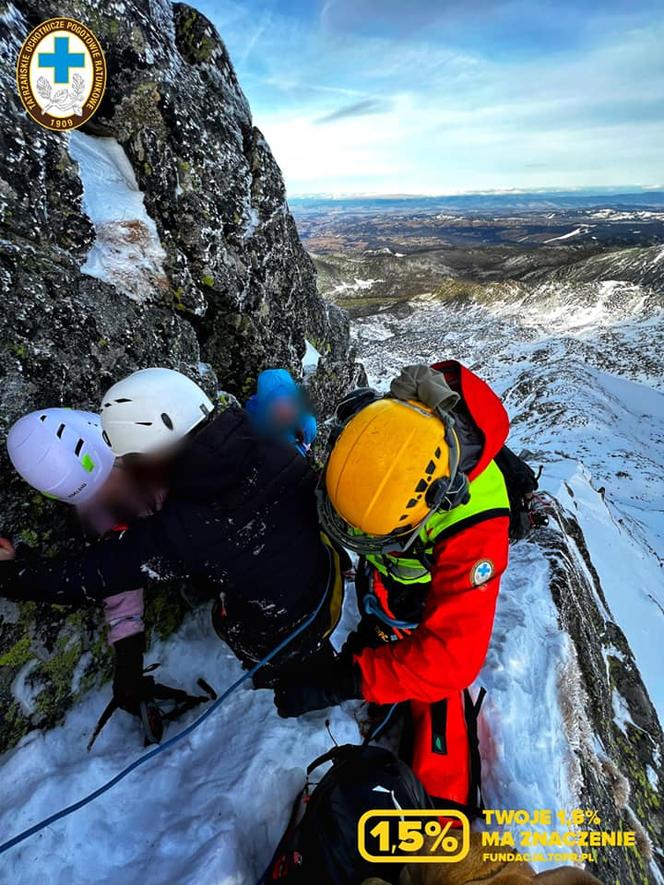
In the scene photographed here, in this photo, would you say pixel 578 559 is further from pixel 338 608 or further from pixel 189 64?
pixel 189 64

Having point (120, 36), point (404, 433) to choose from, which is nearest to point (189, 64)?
point (120, 36)

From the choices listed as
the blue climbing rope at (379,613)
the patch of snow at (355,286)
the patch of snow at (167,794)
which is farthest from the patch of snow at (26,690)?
the patch of snow at (355,286)

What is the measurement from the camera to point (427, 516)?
276cm

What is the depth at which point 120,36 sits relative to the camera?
269 inches

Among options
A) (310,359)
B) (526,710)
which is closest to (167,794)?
(526,710)

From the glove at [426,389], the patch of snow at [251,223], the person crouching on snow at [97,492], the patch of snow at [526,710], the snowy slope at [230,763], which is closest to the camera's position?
the glove at [426,389]

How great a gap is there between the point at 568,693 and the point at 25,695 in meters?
5.41

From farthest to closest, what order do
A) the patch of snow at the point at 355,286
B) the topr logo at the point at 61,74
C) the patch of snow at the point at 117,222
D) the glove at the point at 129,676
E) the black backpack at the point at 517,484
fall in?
the patch of snow at the point at 355,286
the patch of snow at the point at 117,222
the topr logo at the point at 61,74
the black backpack at the point at 517,484
the glove at the point at 129,676

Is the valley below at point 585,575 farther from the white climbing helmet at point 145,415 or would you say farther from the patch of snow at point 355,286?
the patch of snow at point 355,286

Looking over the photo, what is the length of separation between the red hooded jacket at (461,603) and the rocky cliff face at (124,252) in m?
3.23

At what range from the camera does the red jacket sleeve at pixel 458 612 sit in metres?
2.84

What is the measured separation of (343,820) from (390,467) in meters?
2.25

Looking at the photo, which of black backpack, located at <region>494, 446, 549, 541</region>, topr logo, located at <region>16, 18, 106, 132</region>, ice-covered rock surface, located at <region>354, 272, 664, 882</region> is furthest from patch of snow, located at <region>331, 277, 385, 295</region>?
black backpack, located at <region>494, 446, 549, 541</region>

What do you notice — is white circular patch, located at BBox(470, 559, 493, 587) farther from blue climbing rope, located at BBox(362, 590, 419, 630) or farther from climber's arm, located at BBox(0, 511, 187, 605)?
climber's arm, located at BBox(0, 511, 187, 605)
